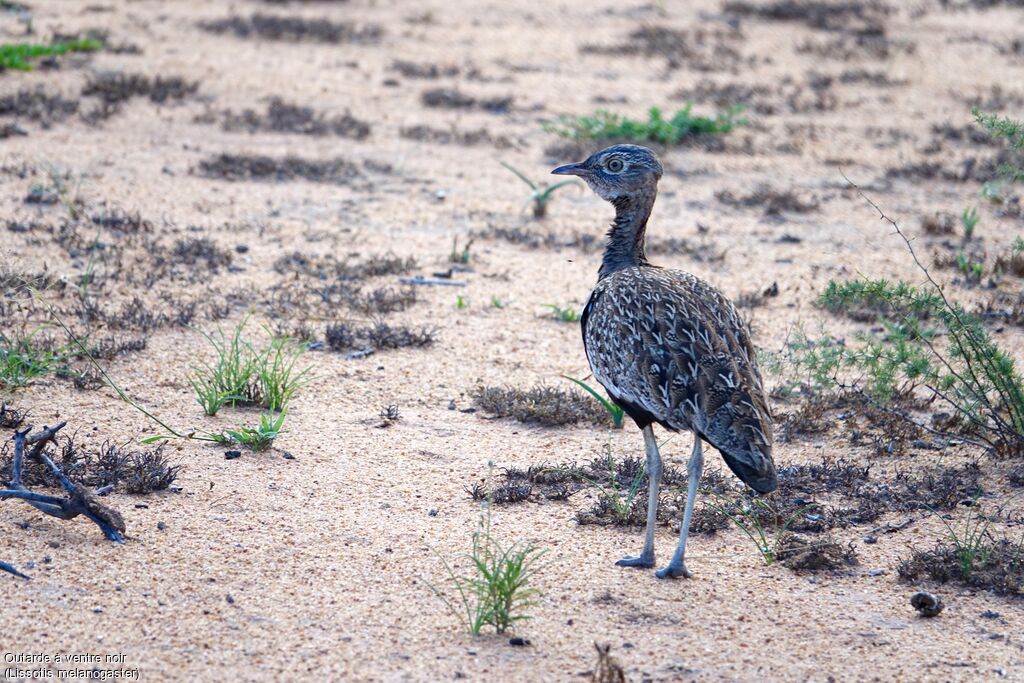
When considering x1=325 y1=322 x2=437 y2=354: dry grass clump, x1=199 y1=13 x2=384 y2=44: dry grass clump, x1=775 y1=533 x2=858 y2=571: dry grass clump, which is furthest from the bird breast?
x1=199 y1=13 x2=384 y2=44: dry grass clump

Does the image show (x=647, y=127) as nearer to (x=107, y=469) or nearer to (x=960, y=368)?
(x=960, y=368)

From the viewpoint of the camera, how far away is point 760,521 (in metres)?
5.56

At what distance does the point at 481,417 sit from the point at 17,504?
2592 mm

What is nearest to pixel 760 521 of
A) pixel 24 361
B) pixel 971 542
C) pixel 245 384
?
pixel 971 542

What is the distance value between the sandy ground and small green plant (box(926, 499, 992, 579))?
147 millimetres

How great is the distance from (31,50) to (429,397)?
8926 mm

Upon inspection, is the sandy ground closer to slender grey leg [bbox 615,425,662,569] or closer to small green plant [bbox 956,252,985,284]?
slender grey leg [bbox 615,425,662,569]

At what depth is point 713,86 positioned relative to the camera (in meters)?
14.8

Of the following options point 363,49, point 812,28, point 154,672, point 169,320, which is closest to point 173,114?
point 363,49

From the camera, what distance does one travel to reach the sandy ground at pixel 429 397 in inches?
174

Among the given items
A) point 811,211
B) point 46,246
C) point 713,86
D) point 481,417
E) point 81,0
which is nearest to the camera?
point 481,417

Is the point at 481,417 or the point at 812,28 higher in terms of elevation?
the point at 812,28

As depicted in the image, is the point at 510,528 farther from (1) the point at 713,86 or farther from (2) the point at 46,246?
(1) the point at 713,86

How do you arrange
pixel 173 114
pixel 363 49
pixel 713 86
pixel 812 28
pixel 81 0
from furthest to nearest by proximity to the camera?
pixel 812 28 → pixel 81 0 → pixel 363 49 → pixel 713 86 → pixel 173 114
